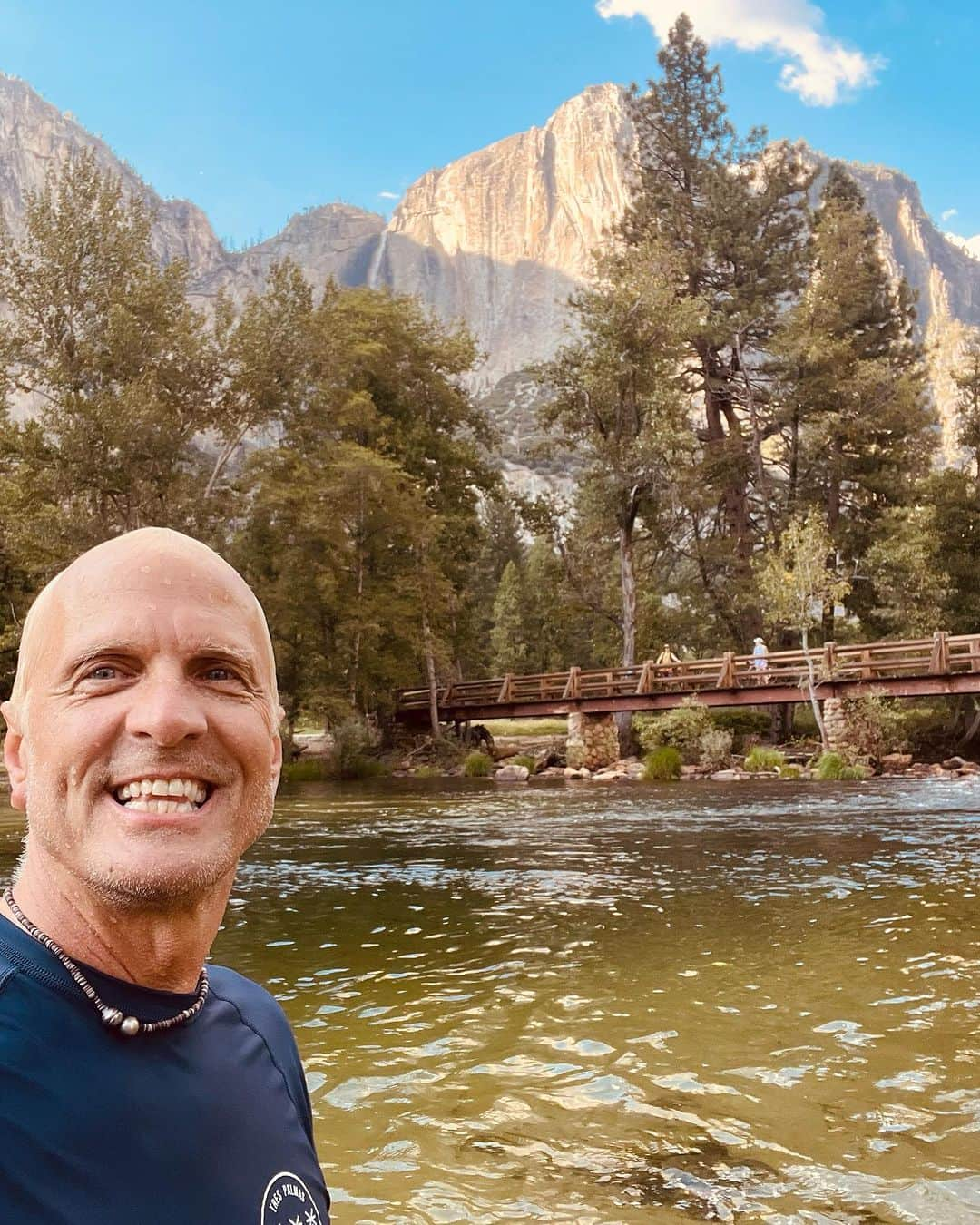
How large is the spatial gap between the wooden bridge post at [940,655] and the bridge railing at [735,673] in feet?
0.08

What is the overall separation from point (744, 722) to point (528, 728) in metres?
14.4

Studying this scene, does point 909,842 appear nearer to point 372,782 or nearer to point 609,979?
point 609,979

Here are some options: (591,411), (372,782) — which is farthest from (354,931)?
(591,411)

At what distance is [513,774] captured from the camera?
30.6m

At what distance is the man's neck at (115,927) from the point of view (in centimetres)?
138

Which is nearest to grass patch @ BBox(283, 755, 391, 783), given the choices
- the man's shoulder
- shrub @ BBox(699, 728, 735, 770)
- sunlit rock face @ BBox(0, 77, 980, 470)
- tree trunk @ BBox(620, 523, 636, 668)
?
tree trunk @ BBox(620, 523, 636, 668)

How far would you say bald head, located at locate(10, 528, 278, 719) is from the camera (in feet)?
4.90

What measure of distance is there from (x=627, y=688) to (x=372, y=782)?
8.83m

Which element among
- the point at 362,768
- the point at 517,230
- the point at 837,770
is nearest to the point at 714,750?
the point at 837,770

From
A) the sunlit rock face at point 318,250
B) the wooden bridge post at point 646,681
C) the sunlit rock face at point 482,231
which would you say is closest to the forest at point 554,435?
the wooden bridge post at point 646,681

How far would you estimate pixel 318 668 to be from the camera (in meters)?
33.2

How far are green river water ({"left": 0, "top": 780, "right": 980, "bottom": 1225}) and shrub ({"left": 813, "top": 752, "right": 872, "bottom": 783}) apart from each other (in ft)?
44.9

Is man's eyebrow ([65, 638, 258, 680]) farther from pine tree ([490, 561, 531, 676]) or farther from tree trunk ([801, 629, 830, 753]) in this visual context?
pine tree ([490, 561, 531, 676])

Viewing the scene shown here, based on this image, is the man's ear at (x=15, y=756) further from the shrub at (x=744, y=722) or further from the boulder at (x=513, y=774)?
the shrub at (x=744, y=722)
